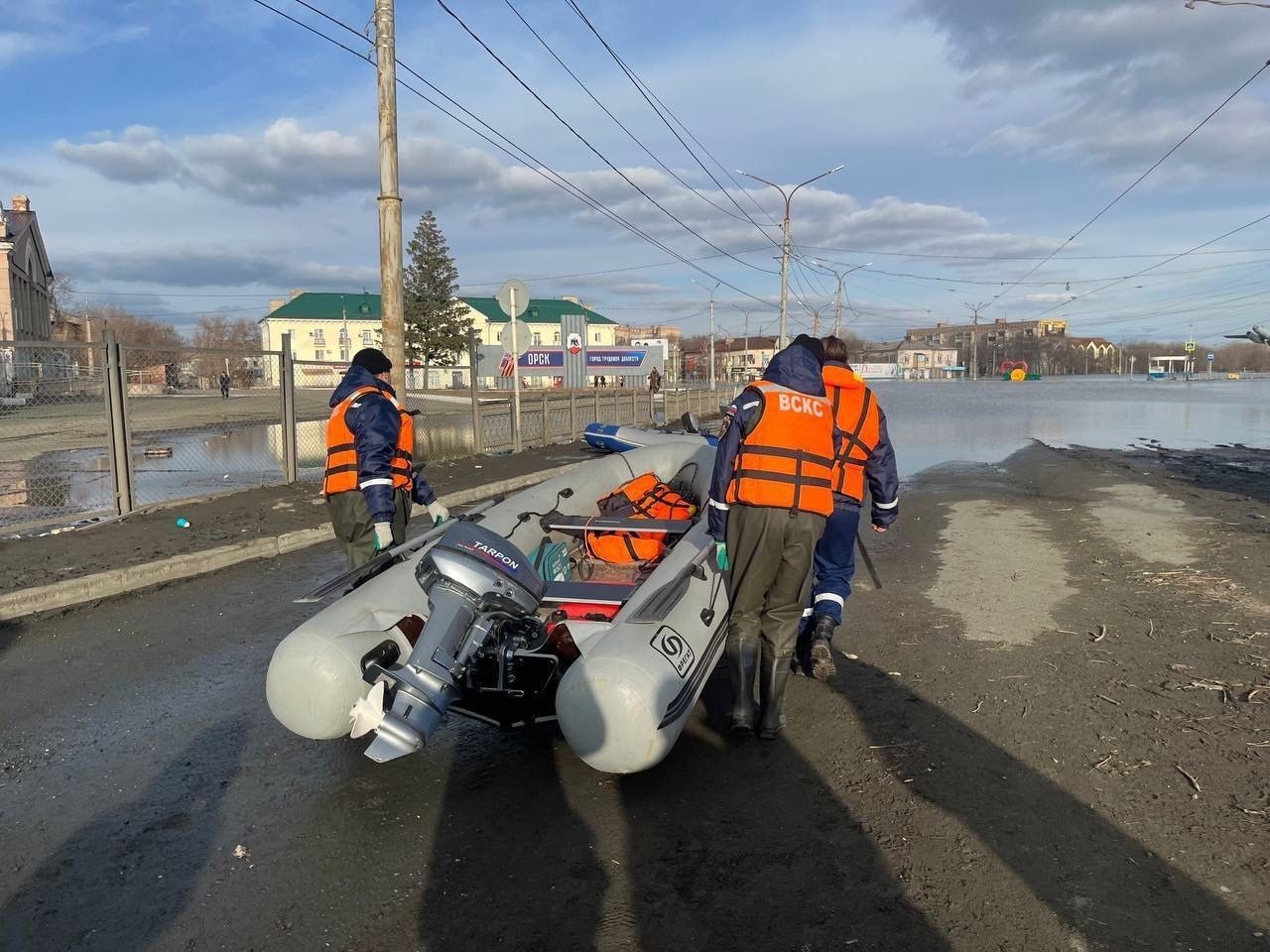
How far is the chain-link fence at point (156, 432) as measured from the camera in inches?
352

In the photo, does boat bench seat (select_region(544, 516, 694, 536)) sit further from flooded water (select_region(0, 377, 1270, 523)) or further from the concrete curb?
flooded water (select_region(0, 377, 1270, 523))

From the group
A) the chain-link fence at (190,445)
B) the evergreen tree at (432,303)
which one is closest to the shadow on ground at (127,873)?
the chain-link fence at (190,445)

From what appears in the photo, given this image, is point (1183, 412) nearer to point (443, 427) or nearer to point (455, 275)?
point (443, 427)

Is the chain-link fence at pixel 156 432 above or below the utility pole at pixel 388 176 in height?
below

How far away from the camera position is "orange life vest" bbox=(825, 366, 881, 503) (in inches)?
190

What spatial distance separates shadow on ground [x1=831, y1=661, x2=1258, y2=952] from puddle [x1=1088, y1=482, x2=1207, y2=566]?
15.7 feet

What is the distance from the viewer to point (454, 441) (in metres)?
18.5

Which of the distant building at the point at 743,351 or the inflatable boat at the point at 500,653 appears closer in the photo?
the inflatable boat at the point at 500,653

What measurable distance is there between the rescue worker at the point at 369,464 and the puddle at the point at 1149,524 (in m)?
6.47

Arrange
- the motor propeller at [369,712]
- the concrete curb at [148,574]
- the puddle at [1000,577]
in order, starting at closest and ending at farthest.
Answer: the motor propeller at [369,712], the puddle at [1000,577], the concrete curb at [148,574]

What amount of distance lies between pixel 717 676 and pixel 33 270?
213ft

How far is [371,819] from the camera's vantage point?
3.33m

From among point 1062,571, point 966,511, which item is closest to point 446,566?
point 1062,571

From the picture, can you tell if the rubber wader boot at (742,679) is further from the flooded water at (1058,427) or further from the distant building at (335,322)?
the distant building at (335,322)
